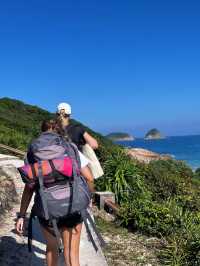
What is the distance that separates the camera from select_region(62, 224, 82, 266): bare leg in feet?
13.3

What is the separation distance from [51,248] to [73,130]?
1426mm

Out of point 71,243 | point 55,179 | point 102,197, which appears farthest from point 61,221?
point 102,197

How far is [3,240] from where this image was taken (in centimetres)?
632

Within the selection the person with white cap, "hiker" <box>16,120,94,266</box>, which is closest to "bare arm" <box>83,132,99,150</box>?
Answer: the person with white cap

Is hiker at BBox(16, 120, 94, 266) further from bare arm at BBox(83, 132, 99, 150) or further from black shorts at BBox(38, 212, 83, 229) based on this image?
bare arm at BBox(83, 132, 99, 150)

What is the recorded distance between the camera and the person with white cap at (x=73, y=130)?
16.1 ft

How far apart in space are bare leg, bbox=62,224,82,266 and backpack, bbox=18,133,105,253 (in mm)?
132

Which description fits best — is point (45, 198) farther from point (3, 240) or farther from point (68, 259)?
point (3, 240)

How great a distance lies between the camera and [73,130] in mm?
5258

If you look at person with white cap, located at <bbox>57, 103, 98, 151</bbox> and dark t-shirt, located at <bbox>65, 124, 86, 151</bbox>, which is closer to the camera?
person with white cap, located at <bbox>57, 103, 98, 151</bbox>

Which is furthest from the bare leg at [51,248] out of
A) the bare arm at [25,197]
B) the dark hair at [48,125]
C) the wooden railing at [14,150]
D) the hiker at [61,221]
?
the wooden railing at [14,150]

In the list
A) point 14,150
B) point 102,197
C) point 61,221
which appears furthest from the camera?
point 14,150

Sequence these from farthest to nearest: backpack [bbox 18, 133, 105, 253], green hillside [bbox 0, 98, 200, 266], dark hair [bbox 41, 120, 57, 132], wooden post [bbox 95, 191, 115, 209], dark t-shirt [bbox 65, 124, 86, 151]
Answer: wooden post [bbox 95, 191, 115, 209] → green hillside [bbox 0, 98, 200, 266] → dark t-shirt [bbox 65, 124, 86, 151] → dark hair [bbox 41, 120, 57, 132] → backpack [bbox 18, 133, 105, 253]

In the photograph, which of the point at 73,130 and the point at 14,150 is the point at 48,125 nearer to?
the point at 73,130
